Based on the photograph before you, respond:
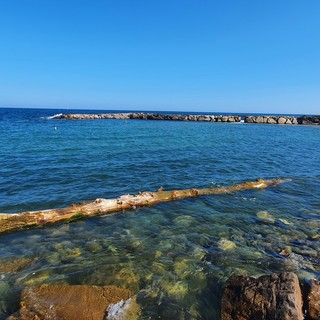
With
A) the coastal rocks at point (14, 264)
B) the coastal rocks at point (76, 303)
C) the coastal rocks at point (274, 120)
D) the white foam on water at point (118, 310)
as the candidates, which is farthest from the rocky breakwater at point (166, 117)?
the white foam on water at point (118, 310)

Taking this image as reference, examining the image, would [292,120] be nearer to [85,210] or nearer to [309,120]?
[309,120]

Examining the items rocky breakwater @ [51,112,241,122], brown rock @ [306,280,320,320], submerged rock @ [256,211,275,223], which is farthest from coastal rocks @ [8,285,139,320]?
rocky breakwater @ [51,112,241,122]

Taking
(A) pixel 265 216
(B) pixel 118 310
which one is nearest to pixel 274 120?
(A) pixel 265 216

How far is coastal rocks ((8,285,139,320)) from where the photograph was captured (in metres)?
5.12

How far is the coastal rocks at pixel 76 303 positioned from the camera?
5.12 meters

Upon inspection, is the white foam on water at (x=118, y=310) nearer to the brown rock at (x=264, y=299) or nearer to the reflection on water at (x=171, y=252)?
the reflection on water at (x=171, y=252)

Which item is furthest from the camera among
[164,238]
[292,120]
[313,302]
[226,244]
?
[292,120]

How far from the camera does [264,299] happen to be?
16.1 ft

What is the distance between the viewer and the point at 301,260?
23.9 ft

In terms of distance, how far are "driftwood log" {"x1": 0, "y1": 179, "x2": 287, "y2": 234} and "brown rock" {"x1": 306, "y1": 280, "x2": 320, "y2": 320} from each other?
21.9 ft

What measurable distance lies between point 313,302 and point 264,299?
0.96 metres

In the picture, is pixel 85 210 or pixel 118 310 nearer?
pixel 118 310

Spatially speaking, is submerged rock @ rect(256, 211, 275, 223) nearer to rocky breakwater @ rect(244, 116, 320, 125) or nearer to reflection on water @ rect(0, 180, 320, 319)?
reflection on water @ rect(0, 180, 320, 319)

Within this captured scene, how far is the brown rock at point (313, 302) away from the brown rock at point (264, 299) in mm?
212
